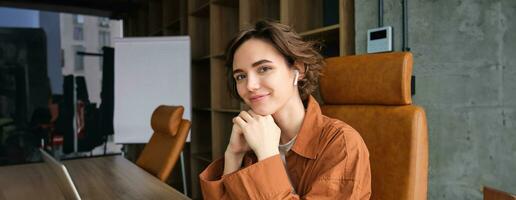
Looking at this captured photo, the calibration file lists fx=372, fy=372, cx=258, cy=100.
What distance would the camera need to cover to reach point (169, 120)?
2.08 metres

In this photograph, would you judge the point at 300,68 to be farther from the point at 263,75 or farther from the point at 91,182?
the point at 91,182

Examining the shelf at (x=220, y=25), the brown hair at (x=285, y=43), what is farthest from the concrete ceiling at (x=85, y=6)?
the brown hair at (x=285, y=43)

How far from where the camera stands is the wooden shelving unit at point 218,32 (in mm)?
2316

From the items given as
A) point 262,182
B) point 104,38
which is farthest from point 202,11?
point 262,182

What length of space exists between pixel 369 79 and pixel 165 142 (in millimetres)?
1325

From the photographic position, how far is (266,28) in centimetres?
105

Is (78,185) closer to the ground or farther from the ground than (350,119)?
closer to the ground

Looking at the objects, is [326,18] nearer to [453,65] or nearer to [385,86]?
[453,65]

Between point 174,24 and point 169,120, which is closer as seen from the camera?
point 169,120

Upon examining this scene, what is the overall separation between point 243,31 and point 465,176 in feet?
3.87

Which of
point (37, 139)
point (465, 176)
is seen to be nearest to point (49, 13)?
point (37, 139)

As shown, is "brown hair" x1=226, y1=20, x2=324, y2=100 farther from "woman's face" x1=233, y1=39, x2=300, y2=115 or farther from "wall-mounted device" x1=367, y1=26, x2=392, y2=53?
"wall-mounted device" x1=367, y1=26, x2=392, y2=53

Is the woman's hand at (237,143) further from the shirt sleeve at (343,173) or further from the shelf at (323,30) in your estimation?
the shelf at (323,30)

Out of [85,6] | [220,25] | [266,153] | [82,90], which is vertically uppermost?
[85,6]
